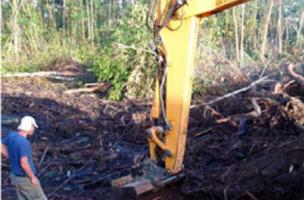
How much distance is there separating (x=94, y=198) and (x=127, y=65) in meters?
5.53

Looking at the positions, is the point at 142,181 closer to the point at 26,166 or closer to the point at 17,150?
the point at 26,166

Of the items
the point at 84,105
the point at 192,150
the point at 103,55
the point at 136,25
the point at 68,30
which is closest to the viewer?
the point at 192,150

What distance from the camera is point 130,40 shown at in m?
12.0

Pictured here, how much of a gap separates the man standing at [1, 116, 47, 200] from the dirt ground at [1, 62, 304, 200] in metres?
1.12

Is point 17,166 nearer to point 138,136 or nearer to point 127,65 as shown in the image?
point 138,136

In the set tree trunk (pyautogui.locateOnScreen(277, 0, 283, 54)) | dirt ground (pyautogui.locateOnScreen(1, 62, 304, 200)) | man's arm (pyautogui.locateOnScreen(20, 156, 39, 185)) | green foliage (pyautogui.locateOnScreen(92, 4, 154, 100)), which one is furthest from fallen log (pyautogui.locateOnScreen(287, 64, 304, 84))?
tree trunk (pyautogui.locateOnScreen(277, 0, 283, 54))

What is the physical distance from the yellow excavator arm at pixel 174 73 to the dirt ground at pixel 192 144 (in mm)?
476

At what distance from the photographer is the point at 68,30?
61.8 feet

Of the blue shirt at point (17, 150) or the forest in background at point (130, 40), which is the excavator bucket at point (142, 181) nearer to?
the blue shirt at point (17, 150)

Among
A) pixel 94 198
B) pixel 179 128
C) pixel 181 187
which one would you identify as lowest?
pixel 94 198

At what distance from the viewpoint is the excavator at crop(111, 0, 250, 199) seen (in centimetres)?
532

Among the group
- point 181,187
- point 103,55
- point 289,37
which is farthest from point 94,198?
point 289,37

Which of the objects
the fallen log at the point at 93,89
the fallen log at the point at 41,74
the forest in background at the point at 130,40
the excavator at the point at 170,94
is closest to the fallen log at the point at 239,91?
the forest in background at the point at 130,40

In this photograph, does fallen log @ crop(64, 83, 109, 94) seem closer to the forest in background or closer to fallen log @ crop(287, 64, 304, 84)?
the forest in background
